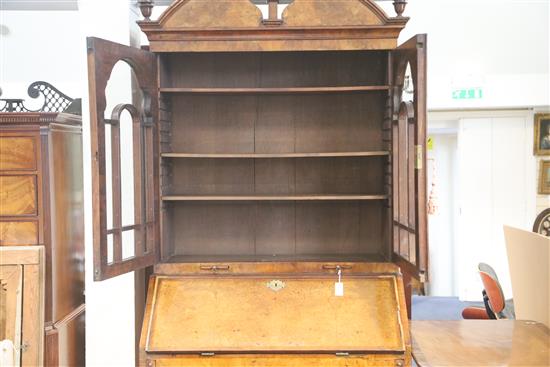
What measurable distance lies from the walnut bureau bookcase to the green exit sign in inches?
121

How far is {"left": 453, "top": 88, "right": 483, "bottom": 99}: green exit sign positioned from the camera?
219 inches

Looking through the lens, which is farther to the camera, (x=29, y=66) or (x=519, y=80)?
(x=519, y=80)

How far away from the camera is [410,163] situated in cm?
226

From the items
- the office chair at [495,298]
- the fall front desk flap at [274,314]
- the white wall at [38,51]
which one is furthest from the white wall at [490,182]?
the fall front desk flap at [274,314]

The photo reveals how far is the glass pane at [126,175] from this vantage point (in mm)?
2768

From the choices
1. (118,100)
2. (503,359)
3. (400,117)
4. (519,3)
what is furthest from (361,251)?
(519,3)

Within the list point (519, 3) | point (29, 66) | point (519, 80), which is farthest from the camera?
point (519, 80)

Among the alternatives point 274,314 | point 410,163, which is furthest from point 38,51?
point 410,163

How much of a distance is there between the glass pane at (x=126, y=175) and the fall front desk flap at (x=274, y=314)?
1.36 feet

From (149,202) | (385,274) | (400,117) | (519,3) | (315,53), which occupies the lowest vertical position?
(385,274)

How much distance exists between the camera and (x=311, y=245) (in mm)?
2910

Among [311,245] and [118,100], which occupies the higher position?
[118,100]

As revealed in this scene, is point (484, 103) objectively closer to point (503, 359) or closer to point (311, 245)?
point (311, 245)

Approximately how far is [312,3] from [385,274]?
1.32 m
